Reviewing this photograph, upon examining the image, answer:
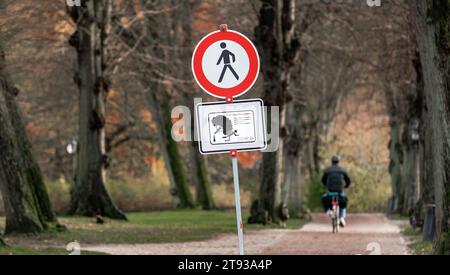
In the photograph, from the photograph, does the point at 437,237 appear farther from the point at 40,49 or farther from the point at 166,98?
the point at 166,98

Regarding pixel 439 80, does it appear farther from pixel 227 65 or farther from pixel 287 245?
pixel 287 245

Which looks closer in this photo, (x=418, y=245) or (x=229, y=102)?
(x=229, y=102)

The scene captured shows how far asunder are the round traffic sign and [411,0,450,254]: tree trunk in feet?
14.6

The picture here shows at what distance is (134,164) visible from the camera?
216 ft

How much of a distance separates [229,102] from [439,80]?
489 centimetres

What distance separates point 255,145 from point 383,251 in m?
11.4

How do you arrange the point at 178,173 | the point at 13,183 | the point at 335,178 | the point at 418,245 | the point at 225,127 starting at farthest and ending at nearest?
the point at 178,173, the point at 335,178, the point at 13,183, the point at 418,245, the point at 225,127

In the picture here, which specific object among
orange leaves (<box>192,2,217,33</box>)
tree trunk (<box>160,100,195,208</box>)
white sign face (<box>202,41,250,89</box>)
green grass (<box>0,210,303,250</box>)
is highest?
orange leaves (<box>192,2,217,33</box>)

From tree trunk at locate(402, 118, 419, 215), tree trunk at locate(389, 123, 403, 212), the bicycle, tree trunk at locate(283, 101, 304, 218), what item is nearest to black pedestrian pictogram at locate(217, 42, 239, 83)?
the bicycle

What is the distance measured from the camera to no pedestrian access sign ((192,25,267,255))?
452 inches

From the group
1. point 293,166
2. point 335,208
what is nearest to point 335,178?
point 335,208

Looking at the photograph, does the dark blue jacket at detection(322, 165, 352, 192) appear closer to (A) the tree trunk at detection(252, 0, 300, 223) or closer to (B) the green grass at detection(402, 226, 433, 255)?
(B) the green grass at detection(402, 226, 433, 255)

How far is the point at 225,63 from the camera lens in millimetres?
11773

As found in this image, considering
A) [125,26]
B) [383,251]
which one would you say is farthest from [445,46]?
[125,26]
